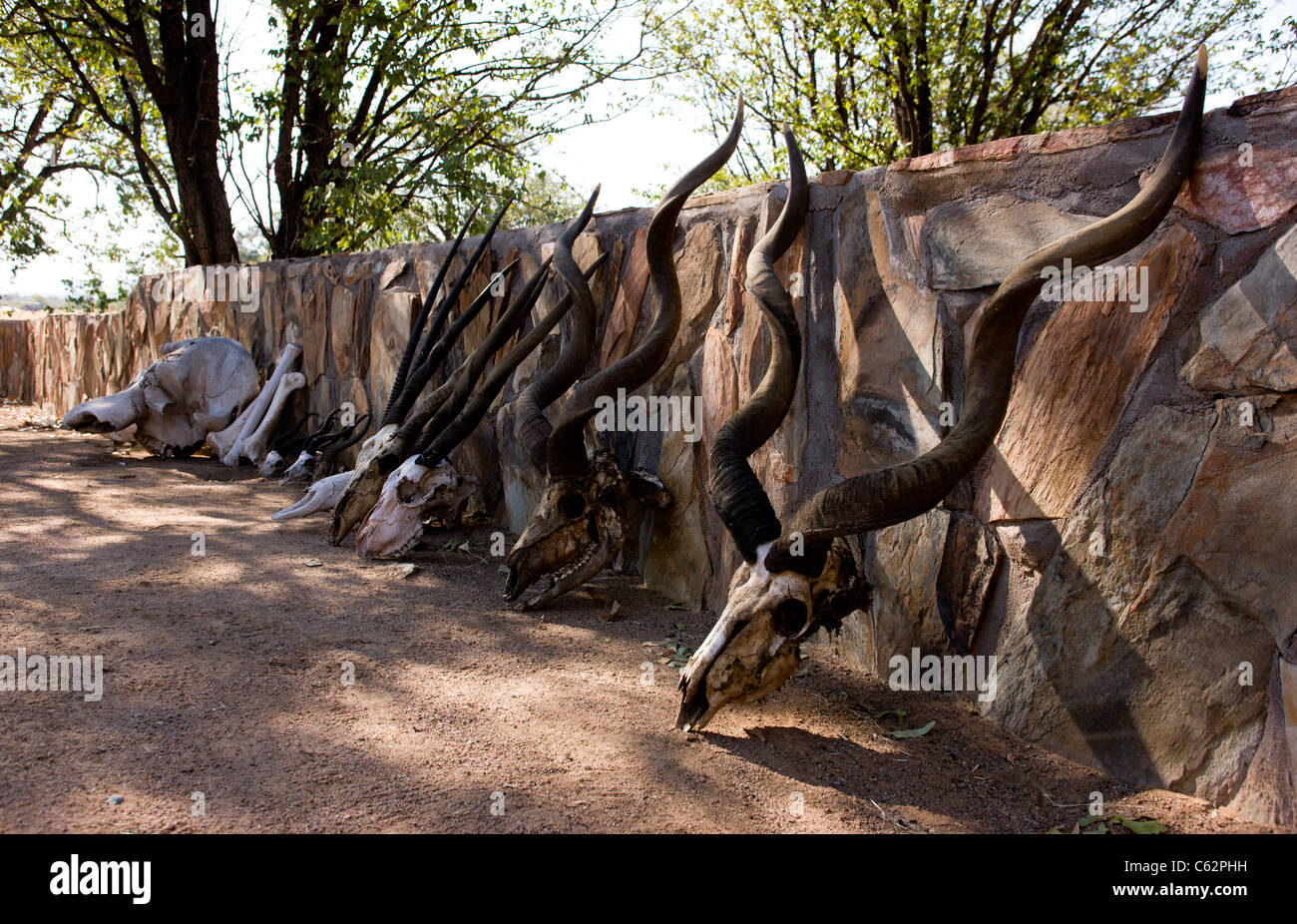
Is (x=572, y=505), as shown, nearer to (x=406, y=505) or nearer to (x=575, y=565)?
(x=575, y=565)

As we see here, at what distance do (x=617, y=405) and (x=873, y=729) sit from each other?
6.49 ft

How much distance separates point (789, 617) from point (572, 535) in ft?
5.23

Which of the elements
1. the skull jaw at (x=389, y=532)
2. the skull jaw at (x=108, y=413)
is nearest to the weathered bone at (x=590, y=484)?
the skull jaw at (x=389, y=532)

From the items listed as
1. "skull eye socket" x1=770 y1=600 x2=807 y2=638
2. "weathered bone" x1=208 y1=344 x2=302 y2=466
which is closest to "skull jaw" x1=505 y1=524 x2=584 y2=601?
"skull eye socket" x1=770 y1=600 x2=807 y2=638

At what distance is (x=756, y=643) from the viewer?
263 centimetres

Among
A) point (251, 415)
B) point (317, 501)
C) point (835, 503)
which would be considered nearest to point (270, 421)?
point (251, 415)

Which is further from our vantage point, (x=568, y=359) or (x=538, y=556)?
(x=568, y=359)

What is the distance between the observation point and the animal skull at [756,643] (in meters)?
2.62

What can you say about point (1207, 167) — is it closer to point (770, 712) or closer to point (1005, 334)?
point (1005, 334)

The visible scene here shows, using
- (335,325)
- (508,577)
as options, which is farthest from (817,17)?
(508,577)

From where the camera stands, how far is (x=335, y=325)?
7.72 metres

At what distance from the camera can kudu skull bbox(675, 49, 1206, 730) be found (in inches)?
92.5

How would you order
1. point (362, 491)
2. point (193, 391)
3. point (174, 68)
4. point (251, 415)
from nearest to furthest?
point (362, 491) < point (251, 415) < point (193, 391) < point (174, 68)

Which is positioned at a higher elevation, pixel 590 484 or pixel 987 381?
pixel 987 381
